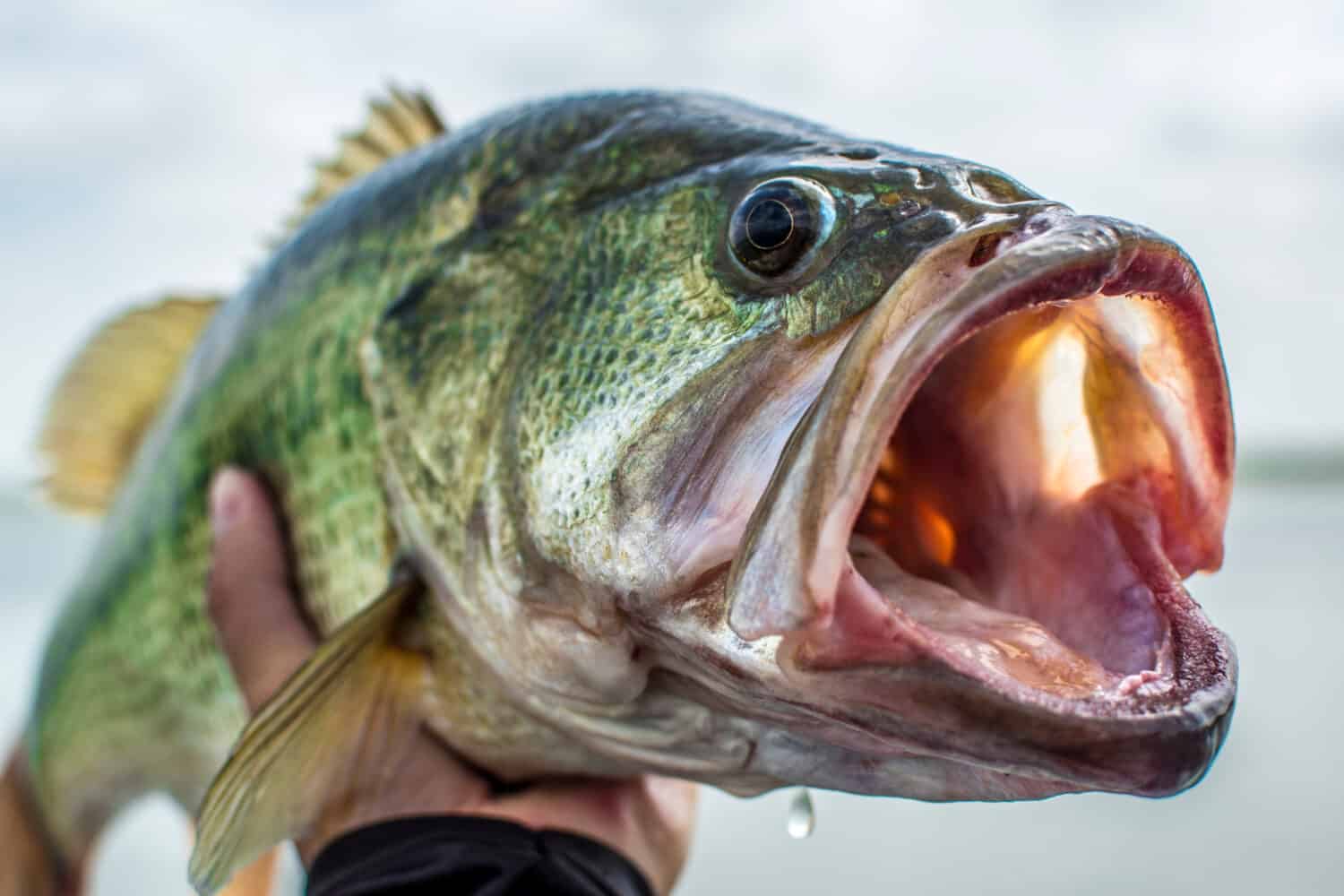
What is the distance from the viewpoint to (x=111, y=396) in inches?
98.1

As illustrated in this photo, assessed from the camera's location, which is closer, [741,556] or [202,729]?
[741,556]

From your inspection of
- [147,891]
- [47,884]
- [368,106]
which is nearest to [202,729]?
[47,884]

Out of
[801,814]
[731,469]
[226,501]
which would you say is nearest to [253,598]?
[226,501]

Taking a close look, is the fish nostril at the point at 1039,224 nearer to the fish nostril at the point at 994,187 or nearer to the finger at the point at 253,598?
the fish nostril at the point at 994,187

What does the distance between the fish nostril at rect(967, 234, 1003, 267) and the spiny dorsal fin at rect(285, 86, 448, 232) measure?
4.44 feet

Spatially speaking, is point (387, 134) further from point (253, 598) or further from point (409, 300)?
point (253, 598)

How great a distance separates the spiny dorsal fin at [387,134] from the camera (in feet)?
6.54

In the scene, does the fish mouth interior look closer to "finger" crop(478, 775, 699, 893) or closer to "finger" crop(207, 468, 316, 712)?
"finger" crop(478, 775, 699, 893)

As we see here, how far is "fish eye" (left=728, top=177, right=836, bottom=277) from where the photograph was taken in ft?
3.34

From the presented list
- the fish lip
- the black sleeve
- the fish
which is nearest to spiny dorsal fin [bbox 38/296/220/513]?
the fish

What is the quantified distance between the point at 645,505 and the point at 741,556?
0.20 m

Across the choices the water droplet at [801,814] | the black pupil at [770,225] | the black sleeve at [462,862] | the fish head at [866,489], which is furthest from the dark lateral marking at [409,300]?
the water droplet at [801,814]

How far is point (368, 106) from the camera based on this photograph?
2.00 m

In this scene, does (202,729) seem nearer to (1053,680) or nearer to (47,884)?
(47,884)
